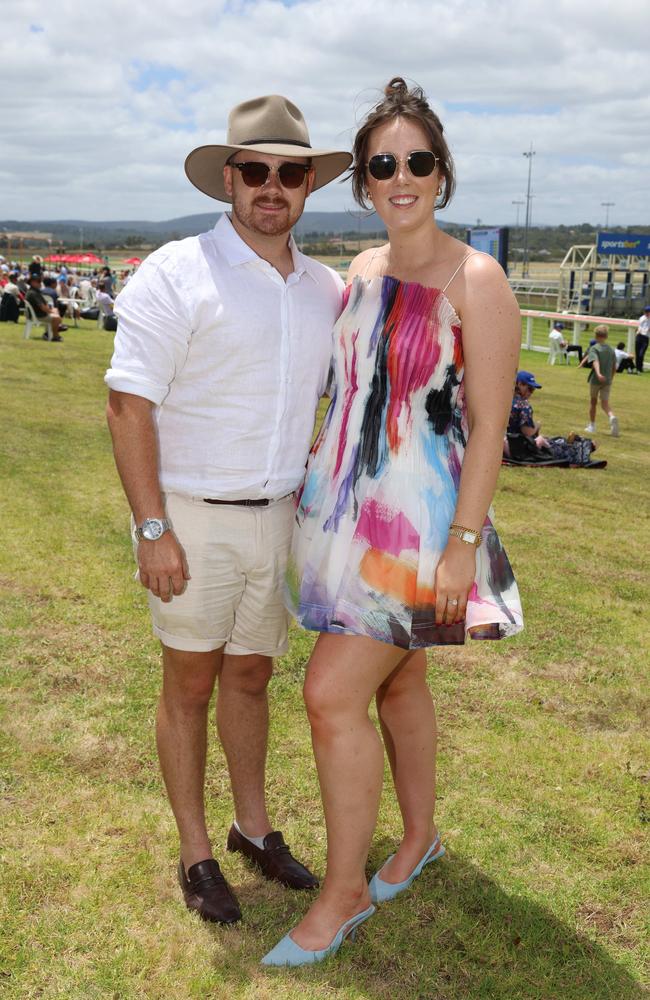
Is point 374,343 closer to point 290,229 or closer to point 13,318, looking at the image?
point 290,229

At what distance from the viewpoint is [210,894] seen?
2.79 m

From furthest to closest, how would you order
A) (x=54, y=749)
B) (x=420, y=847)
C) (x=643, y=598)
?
(x=643, y=598) < (x=54, y=749) < (x=420, y=847)

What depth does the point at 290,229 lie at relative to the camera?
8.93ft

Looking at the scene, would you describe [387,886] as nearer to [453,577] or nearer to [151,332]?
[453,577]

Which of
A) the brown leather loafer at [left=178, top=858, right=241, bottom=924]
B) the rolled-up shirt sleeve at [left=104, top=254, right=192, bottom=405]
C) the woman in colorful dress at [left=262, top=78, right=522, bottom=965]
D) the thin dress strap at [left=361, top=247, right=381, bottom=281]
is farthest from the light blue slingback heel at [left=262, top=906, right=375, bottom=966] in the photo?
the thin dress strap at [left=361, top=247, right=381, bottom=281]

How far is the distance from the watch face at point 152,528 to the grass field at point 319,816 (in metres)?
1.17

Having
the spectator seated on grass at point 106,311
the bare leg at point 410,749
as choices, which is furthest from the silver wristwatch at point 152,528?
the spectator seated on grass at point 106,311

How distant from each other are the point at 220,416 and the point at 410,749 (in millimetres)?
1200

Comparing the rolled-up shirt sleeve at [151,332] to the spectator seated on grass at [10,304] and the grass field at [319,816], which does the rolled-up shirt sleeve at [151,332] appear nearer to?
the grass field at [319,816]

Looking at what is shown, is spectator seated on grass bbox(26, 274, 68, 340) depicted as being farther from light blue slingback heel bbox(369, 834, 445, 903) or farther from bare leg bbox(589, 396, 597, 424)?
light blue slingback heel bbox(369, 834, 445, 903)

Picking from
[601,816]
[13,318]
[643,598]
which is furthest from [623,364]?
[601,816]

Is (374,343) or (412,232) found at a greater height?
(412,232)

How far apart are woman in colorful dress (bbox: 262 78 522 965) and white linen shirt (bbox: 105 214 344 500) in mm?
116

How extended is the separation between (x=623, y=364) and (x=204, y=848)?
23627 millimetres
